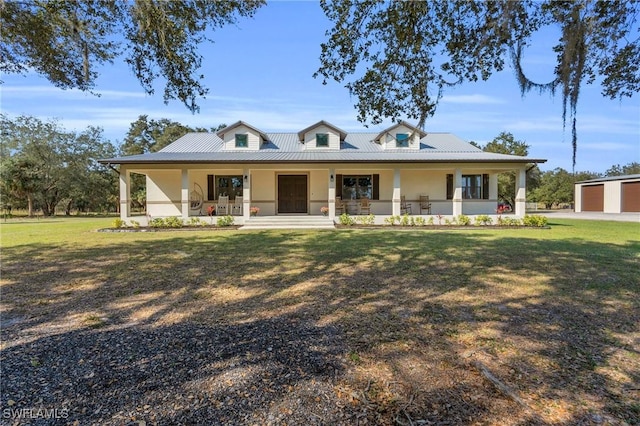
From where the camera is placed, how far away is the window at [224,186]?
18078 millimetres

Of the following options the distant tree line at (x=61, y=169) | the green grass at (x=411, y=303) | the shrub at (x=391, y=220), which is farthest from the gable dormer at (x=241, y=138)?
the distant tree line at (x=61, y=169)

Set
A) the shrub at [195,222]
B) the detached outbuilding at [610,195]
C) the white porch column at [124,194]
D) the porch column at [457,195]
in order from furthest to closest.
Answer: the detached outbuilding at [610,195] < the porch column at [457,195] < the white porch column at [124,194] < the shrub at [195,222]

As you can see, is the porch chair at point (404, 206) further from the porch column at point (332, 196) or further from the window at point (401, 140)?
the porch column at point (332, 196)

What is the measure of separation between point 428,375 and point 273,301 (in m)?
2.27

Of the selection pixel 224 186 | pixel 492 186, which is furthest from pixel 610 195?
pixel 224 186

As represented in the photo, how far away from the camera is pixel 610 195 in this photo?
27.9m

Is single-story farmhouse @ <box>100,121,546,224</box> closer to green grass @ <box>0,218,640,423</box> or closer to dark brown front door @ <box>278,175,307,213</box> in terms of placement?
dark brown front door @ <box>278,175,307,213</box>

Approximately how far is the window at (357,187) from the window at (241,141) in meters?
5.48

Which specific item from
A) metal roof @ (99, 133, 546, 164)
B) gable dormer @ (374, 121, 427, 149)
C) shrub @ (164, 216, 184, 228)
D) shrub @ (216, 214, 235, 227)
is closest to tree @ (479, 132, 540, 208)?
metal roof @ (99, 133, 546, 164)

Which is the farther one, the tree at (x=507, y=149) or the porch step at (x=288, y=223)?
the tree at (x=507, y=149)

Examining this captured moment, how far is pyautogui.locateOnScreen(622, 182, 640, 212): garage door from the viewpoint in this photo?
2568 centimetres

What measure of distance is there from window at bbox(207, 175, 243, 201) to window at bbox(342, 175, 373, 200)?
5.51m

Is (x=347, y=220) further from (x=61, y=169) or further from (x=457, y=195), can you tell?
(x=61, y=169)

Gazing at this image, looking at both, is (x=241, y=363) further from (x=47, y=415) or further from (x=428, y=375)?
(x=428, y=375)
